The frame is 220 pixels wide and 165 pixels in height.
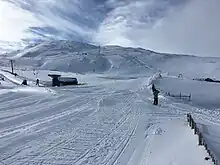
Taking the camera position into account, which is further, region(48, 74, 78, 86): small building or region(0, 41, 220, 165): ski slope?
region(48, 74, 78, 86): small building

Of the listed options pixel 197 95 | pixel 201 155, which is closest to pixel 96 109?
pixel 201 155

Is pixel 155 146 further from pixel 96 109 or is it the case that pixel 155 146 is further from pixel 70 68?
pixel 70 68

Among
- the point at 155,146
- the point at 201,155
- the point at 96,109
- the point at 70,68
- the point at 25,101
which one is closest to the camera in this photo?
the point at 201,155

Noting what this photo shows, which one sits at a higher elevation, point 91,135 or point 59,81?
point 59,81

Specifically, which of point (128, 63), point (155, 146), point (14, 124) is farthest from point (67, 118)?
point (128, 63)

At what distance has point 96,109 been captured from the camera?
25.5 metres

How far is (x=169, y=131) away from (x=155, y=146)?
13.2 ft

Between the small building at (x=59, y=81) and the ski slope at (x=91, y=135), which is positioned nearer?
the ski slope at (x=91, y=135)

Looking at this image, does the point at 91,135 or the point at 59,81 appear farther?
the point at 59,81

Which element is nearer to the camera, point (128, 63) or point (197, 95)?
point (197, 95)

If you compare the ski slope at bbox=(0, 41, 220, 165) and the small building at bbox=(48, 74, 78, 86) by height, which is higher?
the small building at bbox=(48, 74, 78, 86)

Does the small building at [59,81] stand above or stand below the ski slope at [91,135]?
above

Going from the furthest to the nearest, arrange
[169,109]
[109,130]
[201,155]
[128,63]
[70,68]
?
[128,63] < [70,68] < [169,109] < [109,130] < [201,155]

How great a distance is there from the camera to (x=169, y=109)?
2897cm
